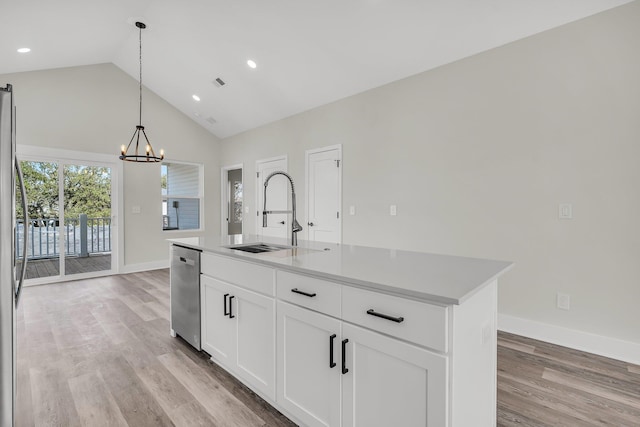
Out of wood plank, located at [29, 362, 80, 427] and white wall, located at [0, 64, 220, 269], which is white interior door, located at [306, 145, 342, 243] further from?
wood plank, located at [29, 362, 80, 427]

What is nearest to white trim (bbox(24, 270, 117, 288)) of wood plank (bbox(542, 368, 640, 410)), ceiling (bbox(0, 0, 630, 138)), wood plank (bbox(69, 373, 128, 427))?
ceiling (bbox(0, 0, 630, 138))

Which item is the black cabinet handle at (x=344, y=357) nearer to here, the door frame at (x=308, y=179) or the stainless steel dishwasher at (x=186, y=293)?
the stainless steel dishwasher at (x=186, y=293)

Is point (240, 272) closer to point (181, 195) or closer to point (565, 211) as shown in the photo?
point (565, 211)

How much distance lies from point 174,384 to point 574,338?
314cm

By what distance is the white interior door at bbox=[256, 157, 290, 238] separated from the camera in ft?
17.5

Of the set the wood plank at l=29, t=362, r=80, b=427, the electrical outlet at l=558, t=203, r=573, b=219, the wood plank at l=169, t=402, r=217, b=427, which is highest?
the electrical outlet at l=558, t=203, r=573, b=219

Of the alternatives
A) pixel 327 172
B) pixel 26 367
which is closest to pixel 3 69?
pixel 26 367

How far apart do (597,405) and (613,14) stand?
2778 millimetres

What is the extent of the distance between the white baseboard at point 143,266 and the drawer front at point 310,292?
510cm

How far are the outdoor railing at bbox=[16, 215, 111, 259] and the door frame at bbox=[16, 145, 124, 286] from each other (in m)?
0.10

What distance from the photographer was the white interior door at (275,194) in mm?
5344

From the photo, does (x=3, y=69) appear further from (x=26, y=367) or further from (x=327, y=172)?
(x=327, y=172)

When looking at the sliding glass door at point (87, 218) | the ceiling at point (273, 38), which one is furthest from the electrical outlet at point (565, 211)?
the sliding glass door at point (87, 218)

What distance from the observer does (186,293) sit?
254 cm
